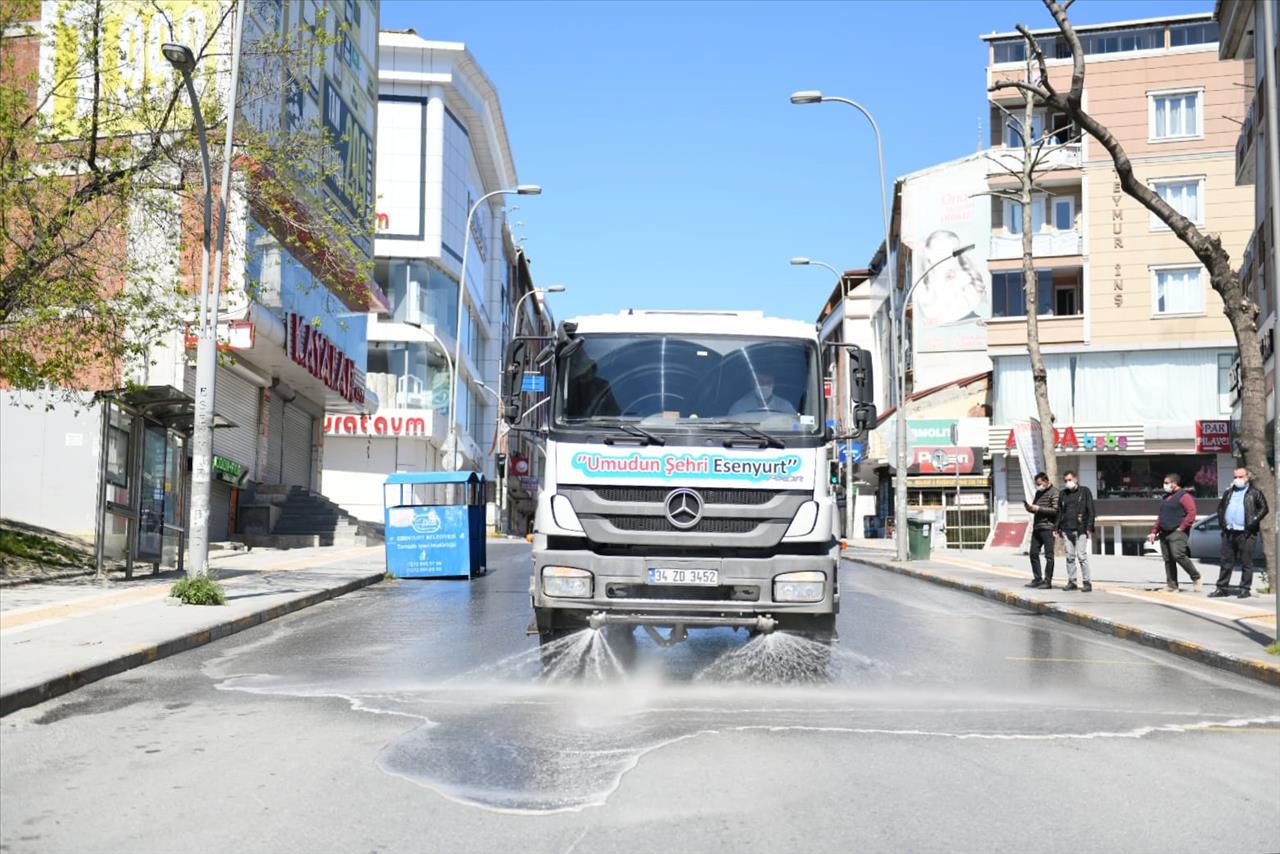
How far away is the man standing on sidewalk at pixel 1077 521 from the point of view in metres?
20.7

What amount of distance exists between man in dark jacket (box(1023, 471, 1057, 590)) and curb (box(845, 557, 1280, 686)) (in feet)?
2.81

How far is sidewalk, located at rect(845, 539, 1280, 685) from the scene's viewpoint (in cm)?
1266

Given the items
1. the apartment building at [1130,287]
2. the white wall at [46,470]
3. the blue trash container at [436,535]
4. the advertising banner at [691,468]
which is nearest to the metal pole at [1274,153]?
the advertising banner at [691,468]

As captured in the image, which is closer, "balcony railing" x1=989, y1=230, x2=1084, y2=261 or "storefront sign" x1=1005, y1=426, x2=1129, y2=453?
"storefront sign" x1=1005, y1=426, x2=1129, y2=453

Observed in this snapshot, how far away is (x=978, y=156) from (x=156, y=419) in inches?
1732

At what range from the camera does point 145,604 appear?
15.6 m

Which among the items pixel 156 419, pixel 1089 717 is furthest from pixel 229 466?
pixel 1089 717

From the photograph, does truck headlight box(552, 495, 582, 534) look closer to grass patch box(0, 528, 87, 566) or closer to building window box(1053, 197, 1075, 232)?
grass patch box(0, 528, 87, 566)

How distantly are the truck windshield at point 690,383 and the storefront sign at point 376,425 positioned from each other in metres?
49.3

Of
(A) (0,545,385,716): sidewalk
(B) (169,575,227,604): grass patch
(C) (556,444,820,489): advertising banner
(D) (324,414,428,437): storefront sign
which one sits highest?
(D) (324,414,428,437): storefront sign

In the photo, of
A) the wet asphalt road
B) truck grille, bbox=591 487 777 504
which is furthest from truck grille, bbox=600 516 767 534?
the wet asphalt road

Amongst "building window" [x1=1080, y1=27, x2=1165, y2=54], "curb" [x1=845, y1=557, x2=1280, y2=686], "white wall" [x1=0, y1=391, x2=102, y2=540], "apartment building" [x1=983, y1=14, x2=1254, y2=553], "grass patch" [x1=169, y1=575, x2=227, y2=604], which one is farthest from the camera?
"building window" [x1=1080, y1=27, x2=1165, y2=54]

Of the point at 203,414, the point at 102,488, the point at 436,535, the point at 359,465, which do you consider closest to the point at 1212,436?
the point at 436,535

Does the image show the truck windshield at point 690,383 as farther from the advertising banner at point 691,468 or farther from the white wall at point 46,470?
the white wall at point 46,470
